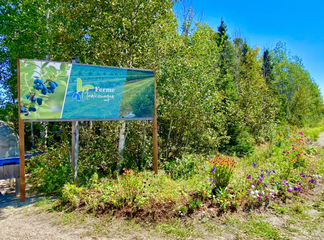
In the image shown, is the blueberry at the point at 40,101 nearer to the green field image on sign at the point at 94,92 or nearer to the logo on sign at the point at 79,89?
the green field image on sign at the point at 94,92

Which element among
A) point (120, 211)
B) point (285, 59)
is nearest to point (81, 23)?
point (120, 211)

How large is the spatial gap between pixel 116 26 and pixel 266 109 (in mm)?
8958

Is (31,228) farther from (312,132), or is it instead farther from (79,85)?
(312,132)

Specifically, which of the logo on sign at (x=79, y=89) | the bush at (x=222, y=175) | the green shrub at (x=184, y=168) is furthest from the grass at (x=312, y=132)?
the logo on sign at (x=79, y=89)

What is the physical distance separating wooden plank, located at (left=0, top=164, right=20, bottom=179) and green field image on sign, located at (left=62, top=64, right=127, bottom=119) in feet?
4.99

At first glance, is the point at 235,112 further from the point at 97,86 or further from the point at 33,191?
the point at 33,191

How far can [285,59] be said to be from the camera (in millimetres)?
28984

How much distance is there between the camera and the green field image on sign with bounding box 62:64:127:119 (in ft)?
16.5

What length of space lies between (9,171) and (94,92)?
245 cm

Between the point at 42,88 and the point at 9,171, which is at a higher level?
the point at 42,88

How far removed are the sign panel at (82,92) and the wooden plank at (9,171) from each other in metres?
1.22

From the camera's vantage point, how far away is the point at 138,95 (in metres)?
5.84

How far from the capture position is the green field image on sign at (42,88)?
4.57 metres

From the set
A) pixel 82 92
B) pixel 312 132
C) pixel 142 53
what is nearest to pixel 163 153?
pixel 142 53
